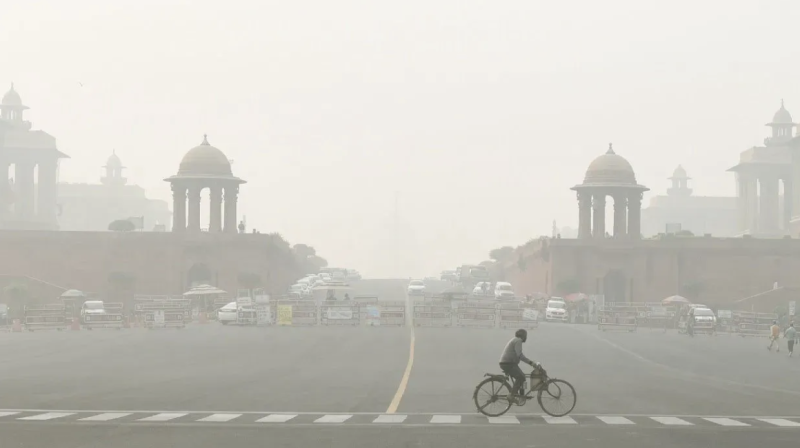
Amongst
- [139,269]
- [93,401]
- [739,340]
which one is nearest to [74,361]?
[93,401]

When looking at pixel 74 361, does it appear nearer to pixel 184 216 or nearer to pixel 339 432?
pixel 339 432

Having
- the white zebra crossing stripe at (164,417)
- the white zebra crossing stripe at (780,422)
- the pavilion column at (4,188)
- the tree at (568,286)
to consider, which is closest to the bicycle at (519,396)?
the white zebra crossing stripe at (780,422)

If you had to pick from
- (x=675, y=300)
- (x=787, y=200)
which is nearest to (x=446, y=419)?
(x=675, y=300)

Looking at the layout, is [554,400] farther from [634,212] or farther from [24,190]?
[24,190]

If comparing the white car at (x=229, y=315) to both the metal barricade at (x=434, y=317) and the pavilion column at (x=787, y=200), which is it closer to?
the metal barricade at (x=434, y=317)

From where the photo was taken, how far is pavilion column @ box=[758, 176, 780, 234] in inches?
6196

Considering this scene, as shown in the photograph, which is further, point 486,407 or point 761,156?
point 761,156

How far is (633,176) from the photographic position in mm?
106562

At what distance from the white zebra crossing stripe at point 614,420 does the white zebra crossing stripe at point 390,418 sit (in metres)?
3.72

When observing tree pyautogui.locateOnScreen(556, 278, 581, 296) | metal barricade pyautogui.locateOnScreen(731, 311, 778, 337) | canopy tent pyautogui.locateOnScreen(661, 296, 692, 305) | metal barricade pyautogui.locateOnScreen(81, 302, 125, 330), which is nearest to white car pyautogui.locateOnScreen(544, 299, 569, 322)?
canopy tent pyautogui.locateOnScreen(661, 296, 692, 305)

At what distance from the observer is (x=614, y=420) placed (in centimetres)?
2250

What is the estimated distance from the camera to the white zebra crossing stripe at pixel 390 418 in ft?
72.1

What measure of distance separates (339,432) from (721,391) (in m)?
14.1

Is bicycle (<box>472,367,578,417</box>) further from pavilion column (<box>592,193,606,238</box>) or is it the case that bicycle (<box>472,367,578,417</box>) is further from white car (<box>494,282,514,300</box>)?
pavilion column (<box>592,193,606,238</box>)
